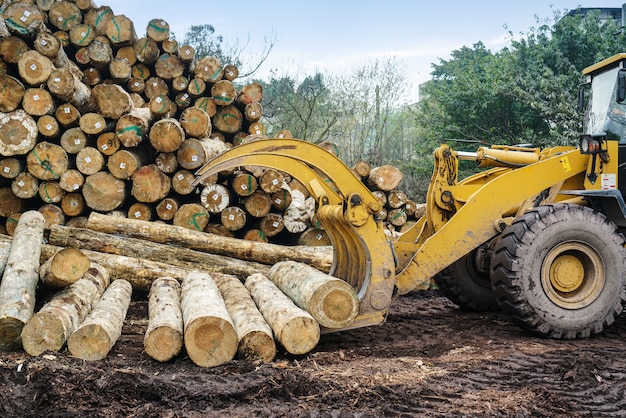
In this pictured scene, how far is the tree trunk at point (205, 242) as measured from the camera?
7.52 meters

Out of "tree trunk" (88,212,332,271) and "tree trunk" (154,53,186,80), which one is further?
"tree trunk" (154,53,186,80)

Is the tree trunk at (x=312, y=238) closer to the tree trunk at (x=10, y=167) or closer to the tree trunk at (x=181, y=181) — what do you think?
the tree trunk at (x=181, y=181)

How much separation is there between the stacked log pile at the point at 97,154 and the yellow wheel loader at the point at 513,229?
3246 millimetres

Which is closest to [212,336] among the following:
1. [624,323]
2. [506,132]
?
[624,323]

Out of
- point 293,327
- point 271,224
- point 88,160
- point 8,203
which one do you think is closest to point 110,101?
point 88,160

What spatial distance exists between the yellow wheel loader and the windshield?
0.06ft

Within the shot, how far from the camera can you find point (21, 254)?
221 inches

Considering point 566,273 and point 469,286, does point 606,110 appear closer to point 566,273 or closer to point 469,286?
point 566,273

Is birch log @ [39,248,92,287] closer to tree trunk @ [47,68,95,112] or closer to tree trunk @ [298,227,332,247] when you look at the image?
tree trunk @ [47,68,95,112]

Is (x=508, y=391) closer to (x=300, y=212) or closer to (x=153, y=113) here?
(x=300, y=212)

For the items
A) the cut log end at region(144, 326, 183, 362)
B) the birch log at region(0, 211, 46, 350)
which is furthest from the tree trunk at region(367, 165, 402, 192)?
the cut log end at region(144, 326, 183, 362)

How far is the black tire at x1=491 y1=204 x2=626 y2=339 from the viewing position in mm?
5266

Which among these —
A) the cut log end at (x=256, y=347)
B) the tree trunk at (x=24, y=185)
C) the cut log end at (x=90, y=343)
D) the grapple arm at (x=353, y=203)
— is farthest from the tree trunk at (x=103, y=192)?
the cut log end at (x=256, y=347)

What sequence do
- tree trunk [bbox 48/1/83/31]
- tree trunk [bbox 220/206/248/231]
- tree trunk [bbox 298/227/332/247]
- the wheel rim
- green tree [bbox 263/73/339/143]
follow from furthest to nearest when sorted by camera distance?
green tree [bbox 263/73/339/143] → tree trunk [bbox 48/1/83/31] → tree trunk [bbox 298/227/332/247] → tree trunk [bbox 220/206/248/231] → the wheel rim
